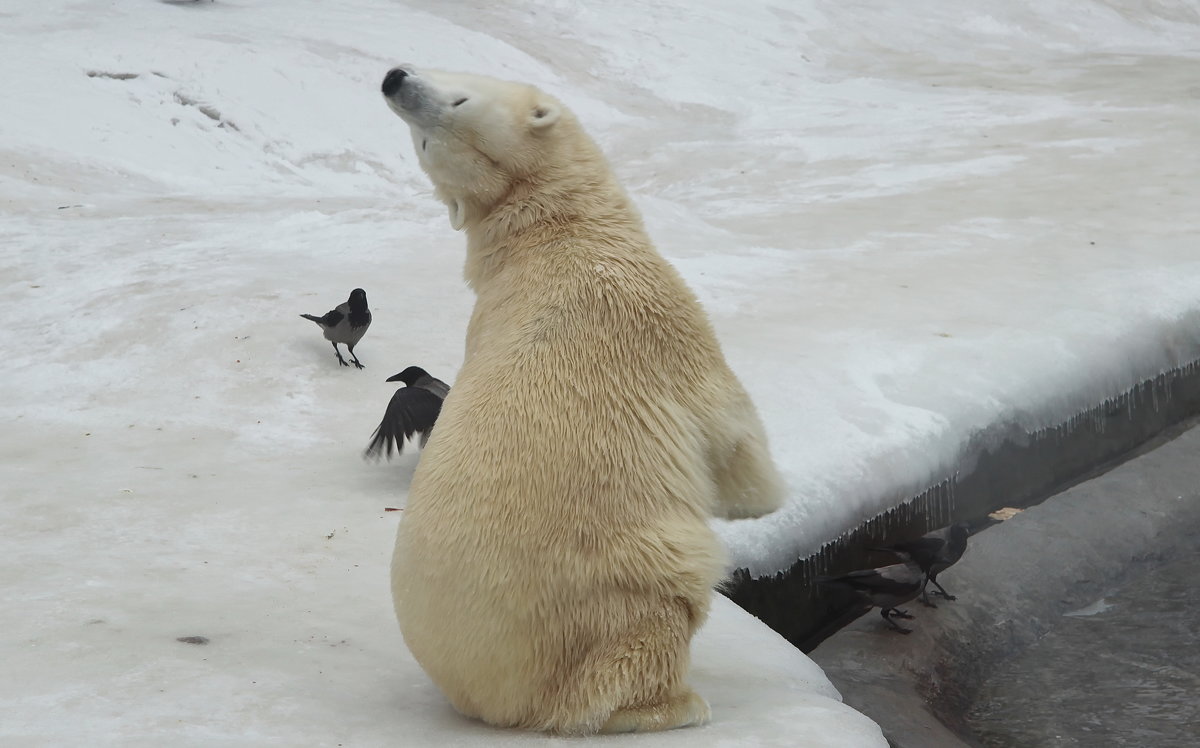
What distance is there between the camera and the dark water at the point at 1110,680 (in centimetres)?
397

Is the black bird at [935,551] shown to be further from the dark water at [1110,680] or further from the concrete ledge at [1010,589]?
the dark water at [1110,680]

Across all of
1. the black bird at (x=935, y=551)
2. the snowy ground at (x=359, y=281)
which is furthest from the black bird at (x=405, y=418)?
the black bird at (x=935, y=551)

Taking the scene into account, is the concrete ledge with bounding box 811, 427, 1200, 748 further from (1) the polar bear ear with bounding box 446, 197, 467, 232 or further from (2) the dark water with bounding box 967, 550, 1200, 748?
(1) the polar bear ear with bounding box 446, 197, 467, 232

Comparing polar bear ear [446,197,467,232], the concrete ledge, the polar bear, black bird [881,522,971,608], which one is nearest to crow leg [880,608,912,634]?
the concrete ledge

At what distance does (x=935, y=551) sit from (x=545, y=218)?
2.46 meters

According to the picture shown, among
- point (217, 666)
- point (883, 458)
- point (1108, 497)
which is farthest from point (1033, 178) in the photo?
point (217, 666)

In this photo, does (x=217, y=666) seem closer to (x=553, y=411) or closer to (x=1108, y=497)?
(x=553, y=411)

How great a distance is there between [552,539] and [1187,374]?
200 inches

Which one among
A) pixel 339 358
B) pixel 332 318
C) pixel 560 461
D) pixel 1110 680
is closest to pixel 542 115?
pixel 560 461

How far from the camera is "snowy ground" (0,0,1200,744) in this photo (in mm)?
3348

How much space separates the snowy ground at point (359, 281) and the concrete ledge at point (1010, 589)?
416 mm

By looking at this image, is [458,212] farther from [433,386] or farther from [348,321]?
[348,321]

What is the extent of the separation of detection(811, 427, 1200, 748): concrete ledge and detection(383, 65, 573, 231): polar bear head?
2.17 metres

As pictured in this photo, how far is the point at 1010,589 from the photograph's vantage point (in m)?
4.98
